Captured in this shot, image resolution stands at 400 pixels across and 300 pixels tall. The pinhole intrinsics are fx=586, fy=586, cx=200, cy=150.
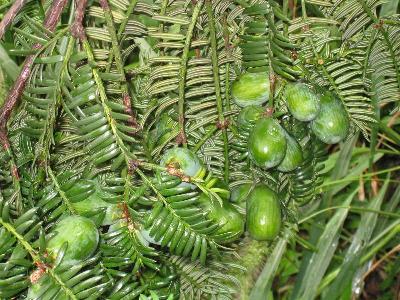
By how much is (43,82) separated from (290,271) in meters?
1.51

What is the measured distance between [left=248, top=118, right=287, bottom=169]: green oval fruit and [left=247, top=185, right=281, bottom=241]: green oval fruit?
6cm

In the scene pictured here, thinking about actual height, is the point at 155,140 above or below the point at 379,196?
above

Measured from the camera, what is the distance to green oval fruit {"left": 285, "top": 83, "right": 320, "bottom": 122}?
0.70 m

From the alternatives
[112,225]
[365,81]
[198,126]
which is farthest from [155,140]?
[365,81]

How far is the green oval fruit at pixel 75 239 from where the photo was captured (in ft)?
1.86

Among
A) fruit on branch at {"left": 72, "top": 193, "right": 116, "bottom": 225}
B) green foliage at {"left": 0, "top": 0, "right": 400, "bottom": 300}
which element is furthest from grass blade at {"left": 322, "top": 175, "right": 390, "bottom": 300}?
fruit on branch at {"left": 72, "top": 193, "right": 116, "bottom": 225}

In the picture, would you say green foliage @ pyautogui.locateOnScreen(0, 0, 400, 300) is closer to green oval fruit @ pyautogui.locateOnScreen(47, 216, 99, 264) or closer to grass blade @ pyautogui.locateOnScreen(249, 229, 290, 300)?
green oval fruit @ pyautogui.locateOnScreen(47, 216, 99, 264)

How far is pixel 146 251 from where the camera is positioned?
0.62 meters

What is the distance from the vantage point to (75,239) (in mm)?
562

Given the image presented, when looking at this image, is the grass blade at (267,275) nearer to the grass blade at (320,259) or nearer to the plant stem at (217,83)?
the grass blade at (320,259)

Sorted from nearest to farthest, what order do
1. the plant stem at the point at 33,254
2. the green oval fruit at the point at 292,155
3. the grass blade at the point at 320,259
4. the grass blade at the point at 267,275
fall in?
1. the plant stem at the point at 33,254
2. the green oval fruit at the point at 292,155
3. the grass blade at the point at 267,275
4. the grass blade at the point at 320,259

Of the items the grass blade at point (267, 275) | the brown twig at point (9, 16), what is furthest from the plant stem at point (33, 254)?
the grass blade at point (267, 275)

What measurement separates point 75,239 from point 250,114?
0.28 m

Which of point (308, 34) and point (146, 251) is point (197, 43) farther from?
Result: point (146, 251)
